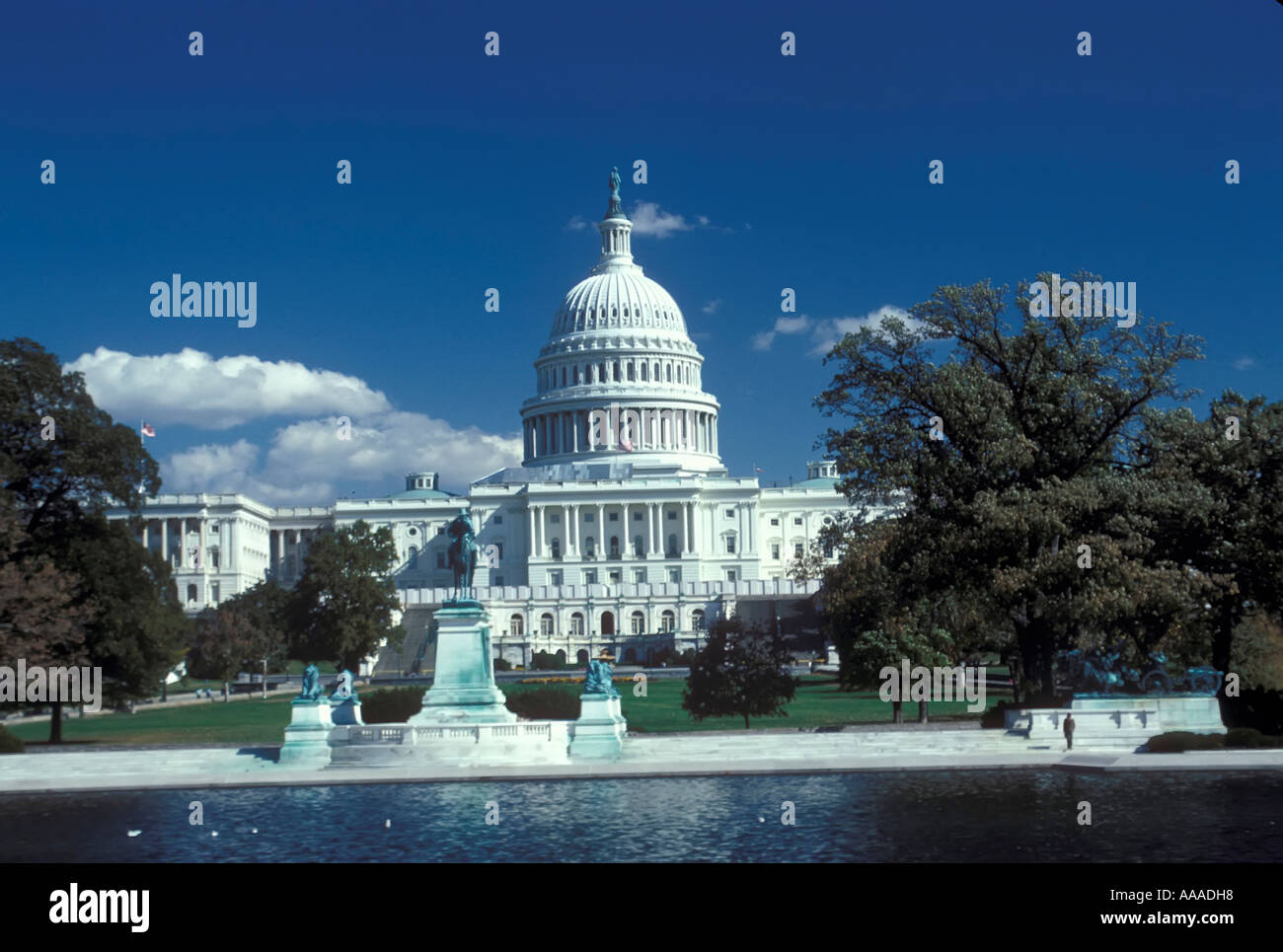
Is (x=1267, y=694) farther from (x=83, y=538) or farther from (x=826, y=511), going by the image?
(x=826, y=511)

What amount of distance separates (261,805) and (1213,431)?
24.8 metres

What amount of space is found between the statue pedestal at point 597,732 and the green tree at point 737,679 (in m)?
10.8

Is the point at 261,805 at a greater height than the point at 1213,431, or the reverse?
the point at 1213,431

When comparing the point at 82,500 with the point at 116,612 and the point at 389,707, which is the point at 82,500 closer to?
the point at 116,612

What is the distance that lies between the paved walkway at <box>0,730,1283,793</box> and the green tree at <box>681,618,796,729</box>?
866 centimetres

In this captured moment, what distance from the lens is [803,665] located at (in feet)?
313

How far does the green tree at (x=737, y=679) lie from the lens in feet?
148

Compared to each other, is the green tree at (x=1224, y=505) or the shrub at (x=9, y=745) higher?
the green tree at (x=1224, y=505)

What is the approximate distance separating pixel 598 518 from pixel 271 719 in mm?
92753

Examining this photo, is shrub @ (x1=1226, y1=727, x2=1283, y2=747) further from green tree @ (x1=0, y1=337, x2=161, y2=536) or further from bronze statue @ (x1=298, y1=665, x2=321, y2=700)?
green tree @ (x1=0, y1=337, x2=161, y2=536)

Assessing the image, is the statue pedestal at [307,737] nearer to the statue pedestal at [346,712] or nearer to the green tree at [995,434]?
the statue pedestal at [346,712]

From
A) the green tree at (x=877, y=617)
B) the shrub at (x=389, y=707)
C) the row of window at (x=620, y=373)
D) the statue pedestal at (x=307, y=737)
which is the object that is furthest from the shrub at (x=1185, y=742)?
the row of window at (x=620, y=373)

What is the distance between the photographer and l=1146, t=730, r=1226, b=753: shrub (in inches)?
1249
